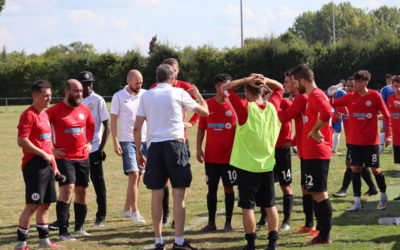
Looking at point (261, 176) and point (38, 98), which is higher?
point (38, 98)

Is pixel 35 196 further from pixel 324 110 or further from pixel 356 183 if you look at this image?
pixel 356 183

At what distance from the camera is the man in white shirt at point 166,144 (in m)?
5.96

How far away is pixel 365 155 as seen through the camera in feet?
26.3

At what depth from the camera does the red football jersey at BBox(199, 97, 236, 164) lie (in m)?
7.09

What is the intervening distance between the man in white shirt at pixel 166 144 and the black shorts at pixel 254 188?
678 mm

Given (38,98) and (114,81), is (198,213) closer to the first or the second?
(38,98)

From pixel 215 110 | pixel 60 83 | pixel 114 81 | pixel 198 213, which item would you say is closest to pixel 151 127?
pixel 215 110

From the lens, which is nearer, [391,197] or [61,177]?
[61,177]

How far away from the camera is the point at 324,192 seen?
20.4ft

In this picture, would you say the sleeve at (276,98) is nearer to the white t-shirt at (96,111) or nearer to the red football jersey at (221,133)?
the red football jersey at (221,133)

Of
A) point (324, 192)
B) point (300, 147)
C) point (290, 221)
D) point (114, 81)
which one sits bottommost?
point (290, 221)

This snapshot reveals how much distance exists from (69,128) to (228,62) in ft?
135

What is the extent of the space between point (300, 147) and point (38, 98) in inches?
135

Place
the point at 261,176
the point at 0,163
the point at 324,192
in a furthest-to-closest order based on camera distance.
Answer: the point at 0,163 → the point at 324,192 → the point at 261,176
